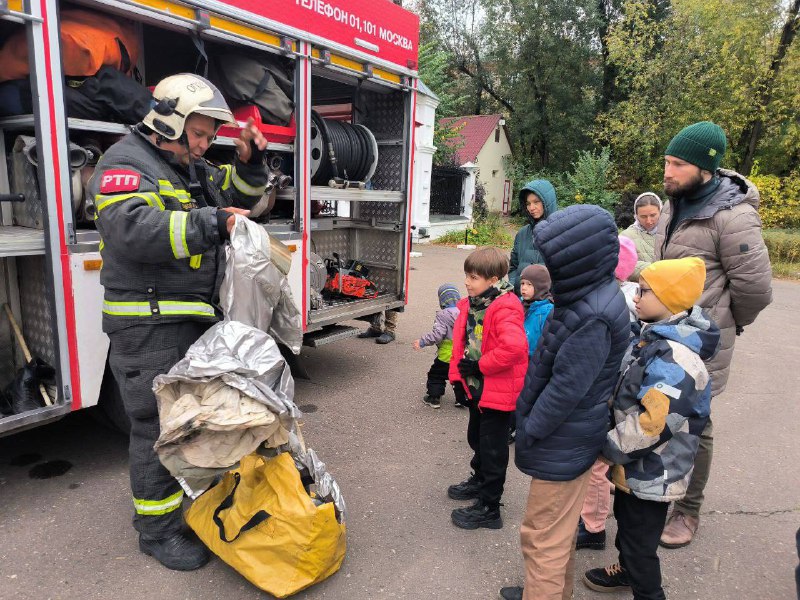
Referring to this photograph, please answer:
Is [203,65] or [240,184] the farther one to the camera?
[203,65]

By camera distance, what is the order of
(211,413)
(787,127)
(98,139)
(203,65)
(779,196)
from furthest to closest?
(787,127) < (779,196) < (203,65) < (98,139) < (211,413)

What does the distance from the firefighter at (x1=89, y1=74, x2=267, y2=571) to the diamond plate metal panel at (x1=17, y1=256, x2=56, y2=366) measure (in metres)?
0.80

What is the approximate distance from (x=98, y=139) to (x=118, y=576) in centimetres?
242

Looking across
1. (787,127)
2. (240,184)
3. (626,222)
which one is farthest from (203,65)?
(787,127)

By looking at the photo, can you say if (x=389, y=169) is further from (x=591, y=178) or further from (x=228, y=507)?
(x=591, y=178)

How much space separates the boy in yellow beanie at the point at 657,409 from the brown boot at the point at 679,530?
0.77 metres

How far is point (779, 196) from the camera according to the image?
20.0m

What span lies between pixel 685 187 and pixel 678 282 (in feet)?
3.00

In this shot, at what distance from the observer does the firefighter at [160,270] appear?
7.97 ft

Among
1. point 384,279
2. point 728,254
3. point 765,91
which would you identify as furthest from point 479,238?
point 728,254

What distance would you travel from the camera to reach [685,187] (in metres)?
2.88

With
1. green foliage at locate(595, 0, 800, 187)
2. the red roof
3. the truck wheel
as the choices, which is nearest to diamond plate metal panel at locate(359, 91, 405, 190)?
the truck wheel

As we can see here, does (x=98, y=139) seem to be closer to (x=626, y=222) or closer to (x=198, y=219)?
(x=198, y=219)

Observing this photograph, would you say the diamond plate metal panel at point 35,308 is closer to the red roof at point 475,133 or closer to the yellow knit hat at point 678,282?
the yellow knit hat at point 678,282
